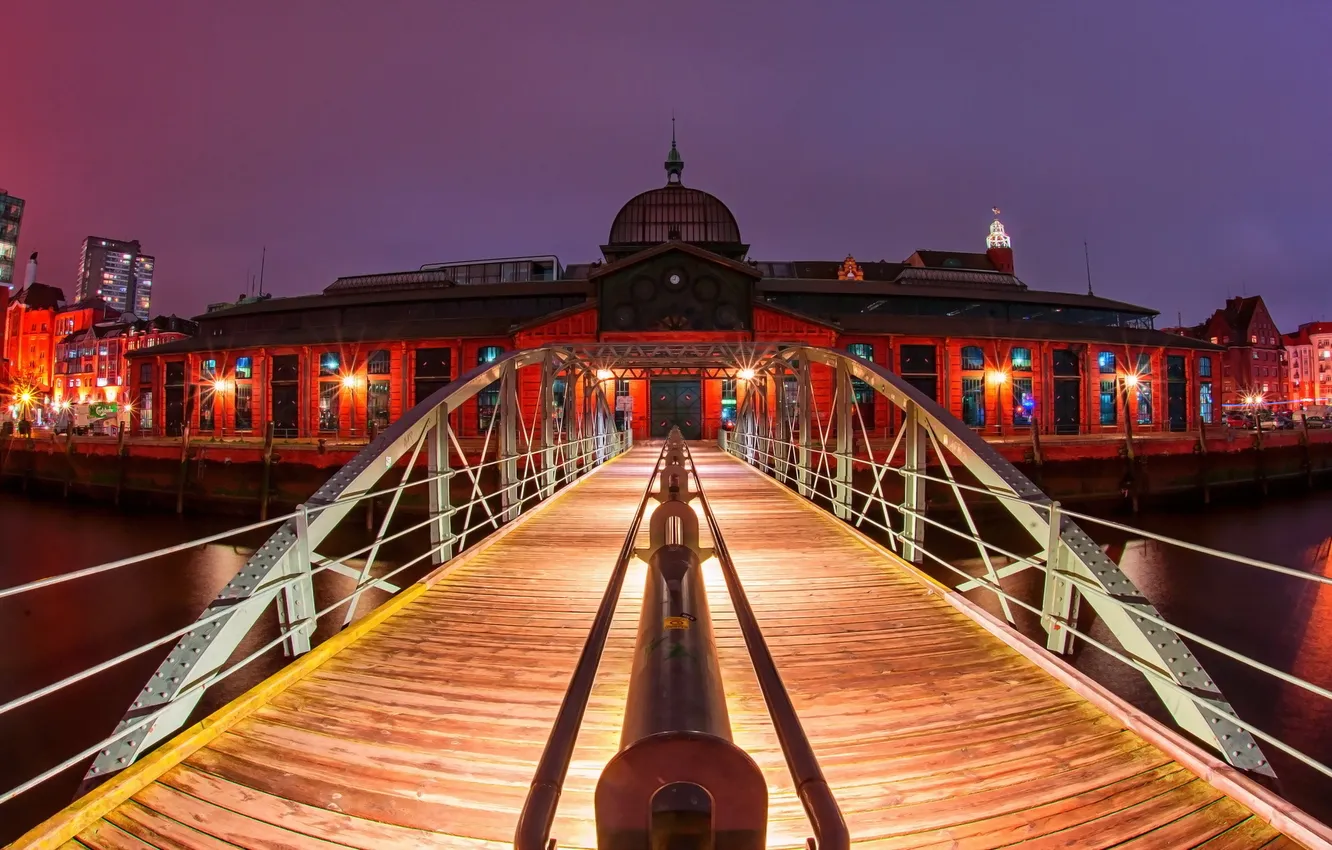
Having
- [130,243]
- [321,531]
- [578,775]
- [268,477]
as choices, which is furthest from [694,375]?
[130,243]

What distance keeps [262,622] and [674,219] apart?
100 ft

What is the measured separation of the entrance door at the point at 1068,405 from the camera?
34.3 metres

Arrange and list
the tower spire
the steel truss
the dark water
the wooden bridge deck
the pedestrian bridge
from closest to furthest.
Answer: the pedestrian bridge < the wooden bridge deck < the steel truss < the dark water < the tower spire

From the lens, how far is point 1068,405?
113ft

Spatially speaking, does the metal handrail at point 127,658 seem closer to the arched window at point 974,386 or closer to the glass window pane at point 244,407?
the arched window at point 974,386

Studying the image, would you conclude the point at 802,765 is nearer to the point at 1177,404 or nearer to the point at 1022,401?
the point at 1022,401

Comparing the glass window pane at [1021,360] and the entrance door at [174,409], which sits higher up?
the glass window pane at [1021,360]

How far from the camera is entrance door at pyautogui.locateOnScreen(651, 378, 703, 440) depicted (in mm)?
33469

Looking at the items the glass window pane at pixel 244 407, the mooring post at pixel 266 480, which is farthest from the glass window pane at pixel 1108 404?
the glass window pane at pixel 244 407

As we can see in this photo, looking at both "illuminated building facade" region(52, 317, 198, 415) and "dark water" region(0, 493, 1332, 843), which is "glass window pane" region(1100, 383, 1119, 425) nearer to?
"dark water" region(0, 493, 1332, 843)

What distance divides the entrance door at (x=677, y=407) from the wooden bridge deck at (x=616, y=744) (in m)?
28.3

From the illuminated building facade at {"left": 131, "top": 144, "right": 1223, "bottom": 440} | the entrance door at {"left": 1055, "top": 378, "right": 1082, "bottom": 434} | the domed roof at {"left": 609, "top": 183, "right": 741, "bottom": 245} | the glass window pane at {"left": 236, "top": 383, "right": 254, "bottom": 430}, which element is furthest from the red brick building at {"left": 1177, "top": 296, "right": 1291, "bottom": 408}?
the glass window pane at {"left": 236, "top": 383, "right": 254, "bottom": 430}

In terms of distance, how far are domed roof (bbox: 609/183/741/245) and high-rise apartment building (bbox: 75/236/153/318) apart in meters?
201

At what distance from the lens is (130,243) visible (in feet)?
589
